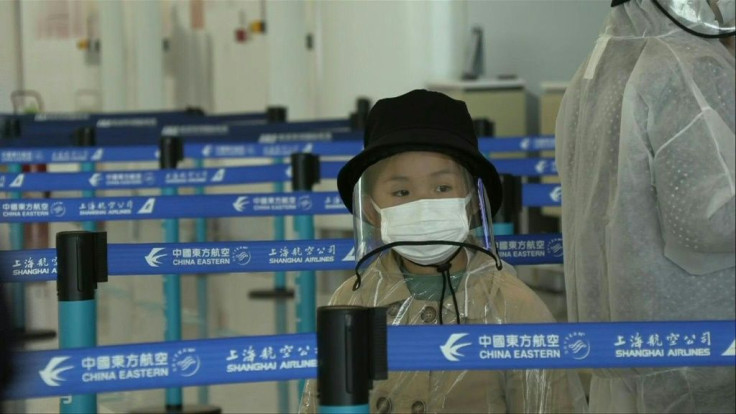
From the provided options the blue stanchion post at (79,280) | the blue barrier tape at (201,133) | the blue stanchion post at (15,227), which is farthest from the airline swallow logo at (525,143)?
the blue stanchion post at (79,280)

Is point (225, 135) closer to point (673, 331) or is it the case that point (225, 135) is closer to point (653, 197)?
point (653, 197)

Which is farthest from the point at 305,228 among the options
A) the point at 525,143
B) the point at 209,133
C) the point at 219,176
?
the point at 209,133

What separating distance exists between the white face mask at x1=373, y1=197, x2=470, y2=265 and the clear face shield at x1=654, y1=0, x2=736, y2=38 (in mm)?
699

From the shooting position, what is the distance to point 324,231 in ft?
38.9

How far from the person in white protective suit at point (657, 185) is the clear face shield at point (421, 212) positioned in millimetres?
369

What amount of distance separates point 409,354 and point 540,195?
333 centimetres

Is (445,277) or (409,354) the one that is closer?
(409,354)

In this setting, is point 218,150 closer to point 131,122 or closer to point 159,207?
point 131,122

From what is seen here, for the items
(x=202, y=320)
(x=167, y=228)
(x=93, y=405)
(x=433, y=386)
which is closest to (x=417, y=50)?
(x=202, y=320)

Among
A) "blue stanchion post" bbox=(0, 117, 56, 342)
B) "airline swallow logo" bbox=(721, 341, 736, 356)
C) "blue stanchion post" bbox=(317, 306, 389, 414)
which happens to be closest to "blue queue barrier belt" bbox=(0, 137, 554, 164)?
"blue stanchion post" bbox=(0, 117, 56, 342)

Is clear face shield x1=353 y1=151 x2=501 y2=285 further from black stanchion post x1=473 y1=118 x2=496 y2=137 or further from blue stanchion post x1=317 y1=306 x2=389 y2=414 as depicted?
black stanchion post x1=473 y1=118 x2=496 y2=137

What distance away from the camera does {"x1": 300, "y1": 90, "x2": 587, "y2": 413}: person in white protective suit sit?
310 centimetres

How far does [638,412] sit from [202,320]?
5918 millimetres

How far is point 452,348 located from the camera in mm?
2590
